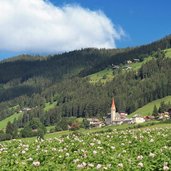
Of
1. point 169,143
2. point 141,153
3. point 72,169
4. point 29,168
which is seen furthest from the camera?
point 169,143

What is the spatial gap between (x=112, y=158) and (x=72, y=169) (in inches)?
69.4

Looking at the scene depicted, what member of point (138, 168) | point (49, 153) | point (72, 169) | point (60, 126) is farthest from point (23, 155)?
point (60, 126)

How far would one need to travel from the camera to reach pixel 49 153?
53.5ft

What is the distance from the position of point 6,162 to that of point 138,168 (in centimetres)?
501

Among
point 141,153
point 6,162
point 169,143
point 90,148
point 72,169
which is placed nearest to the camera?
point 72,169

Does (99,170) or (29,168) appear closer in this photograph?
(99,170)

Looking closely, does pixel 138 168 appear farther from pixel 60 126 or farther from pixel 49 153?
pixel 60 126

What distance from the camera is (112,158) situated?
1320 cm

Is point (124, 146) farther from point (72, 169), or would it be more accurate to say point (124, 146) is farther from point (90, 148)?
point (72, 169)

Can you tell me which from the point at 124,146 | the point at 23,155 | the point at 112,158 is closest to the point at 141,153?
the point at 124,146

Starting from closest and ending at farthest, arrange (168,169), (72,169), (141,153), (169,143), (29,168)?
1. (168,169)
2. (72,169)
3. (29,168)
4. (141,153)
5. (169,143)

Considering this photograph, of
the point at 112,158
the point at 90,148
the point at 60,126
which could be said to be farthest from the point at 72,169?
the point at 60,126

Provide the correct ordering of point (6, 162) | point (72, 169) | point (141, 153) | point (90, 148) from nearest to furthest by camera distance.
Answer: point (72, 169) → point (6, 162) → point (141, 153) → point (90, 148)

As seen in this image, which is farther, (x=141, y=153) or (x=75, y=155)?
(x=141, y=153)
